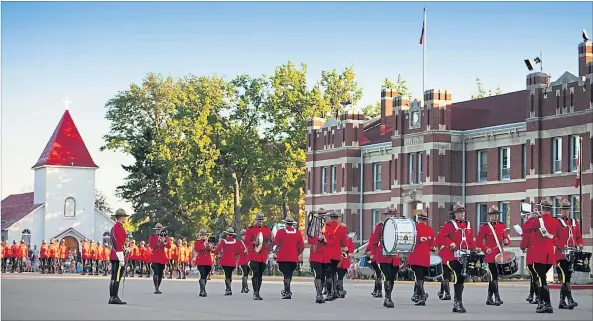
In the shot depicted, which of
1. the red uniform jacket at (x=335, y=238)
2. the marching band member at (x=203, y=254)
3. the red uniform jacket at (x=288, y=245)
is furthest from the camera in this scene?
the marching band member at (x=203, y=254)

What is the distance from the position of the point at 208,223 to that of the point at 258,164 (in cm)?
787

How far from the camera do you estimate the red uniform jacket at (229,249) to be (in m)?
31.8

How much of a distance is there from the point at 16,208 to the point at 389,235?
80974mm

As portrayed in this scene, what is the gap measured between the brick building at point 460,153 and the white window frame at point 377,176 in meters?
0.06

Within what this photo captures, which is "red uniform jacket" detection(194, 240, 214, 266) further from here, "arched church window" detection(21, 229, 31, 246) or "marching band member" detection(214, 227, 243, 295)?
"arched church window" detection(21, 229, 31, 246)

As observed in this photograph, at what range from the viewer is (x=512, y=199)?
198 feet

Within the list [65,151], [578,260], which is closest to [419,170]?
[578,260]

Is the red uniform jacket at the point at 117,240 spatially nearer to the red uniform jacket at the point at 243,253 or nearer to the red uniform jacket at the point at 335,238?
the red uniform jacket at the point at 335,238

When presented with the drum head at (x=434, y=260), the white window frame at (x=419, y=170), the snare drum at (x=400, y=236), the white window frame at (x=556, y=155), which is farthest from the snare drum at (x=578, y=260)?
the white window frame at (x=419, y=170)

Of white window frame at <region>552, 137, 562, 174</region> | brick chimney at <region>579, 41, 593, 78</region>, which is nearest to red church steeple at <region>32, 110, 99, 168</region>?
brick chimney at <region>579, 41, 593, 78</region>

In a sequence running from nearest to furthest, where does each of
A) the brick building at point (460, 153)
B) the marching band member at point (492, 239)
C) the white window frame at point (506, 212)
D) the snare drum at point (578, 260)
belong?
the marching band member at point (492, 239)
the snare drum at point (578, 260)
the brick building at point (460, 153)
the white window frame at point (506, 212)

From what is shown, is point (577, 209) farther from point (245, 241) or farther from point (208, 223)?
point (208, 223)

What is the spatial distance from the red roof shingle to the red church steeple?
3.71 metres

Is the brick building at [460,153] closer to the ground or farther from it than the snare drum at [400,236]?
farther from it
